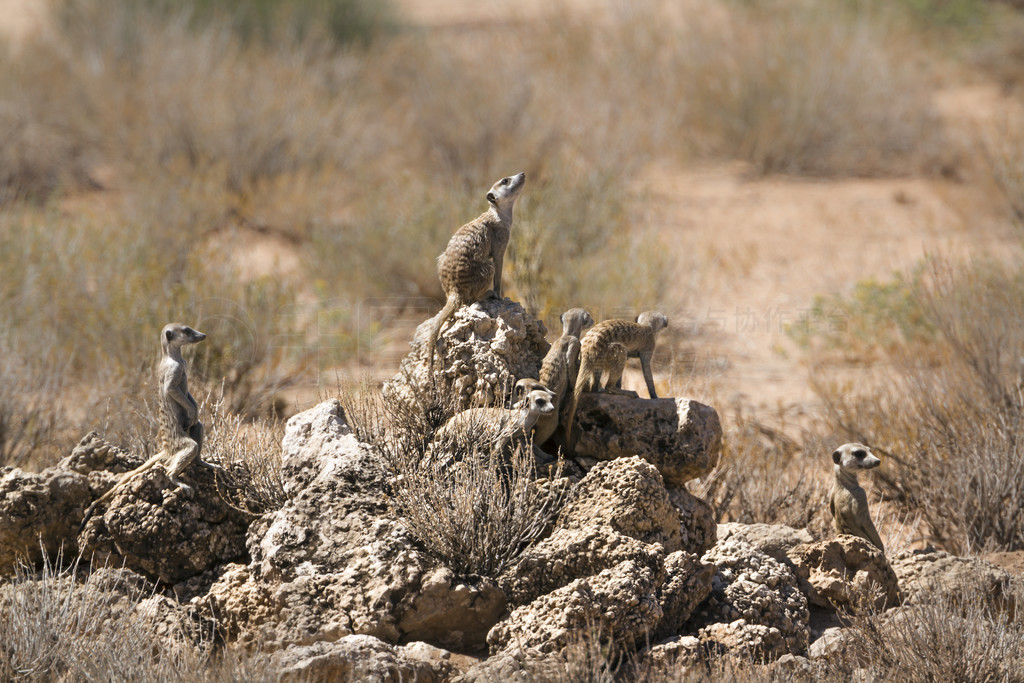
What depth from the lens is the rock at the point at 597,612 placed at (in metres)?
3.73

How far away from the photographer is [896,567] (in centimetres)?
484

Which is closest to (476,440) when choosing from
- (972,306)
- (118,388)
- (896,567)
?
(896,567)

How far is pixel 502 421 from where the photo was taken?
4289 mm

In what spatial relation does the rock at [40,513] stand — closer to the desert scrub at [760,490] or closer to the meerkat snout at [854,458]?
the desert scrub at [760,490]

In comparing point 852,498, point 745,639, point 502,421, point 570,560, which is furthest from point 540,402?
point 852,498

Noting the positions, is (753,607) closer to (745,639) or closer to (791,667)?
(745,639)

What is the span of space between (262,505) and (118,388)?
3061mm

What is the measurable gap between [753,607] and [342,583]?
5.66 ft

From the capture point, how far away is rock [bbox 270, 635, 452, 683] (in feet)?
11.5

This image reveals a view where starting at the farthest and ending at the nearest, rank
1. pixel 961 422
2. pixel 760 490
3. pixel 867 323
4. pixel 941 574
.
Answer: pixel 867 323
pixel 961 422
pixel 760 490
pixel 941 574

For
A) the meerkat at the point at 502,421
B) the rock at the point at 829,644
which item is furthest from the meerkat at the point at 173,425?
the rock at the point at 829,644

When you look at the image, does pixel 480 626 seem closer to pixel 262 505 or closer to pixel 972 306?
pixel 262 505

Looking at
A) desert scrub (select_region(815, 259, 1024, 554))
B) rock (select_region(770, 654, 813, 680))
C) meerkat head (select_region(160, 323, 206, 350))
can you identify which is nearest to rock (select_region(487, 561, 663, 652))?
rock (select_region(770, 654, 813, 680))

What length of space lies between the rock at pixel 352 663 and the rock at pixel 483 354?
1222 millimetres
